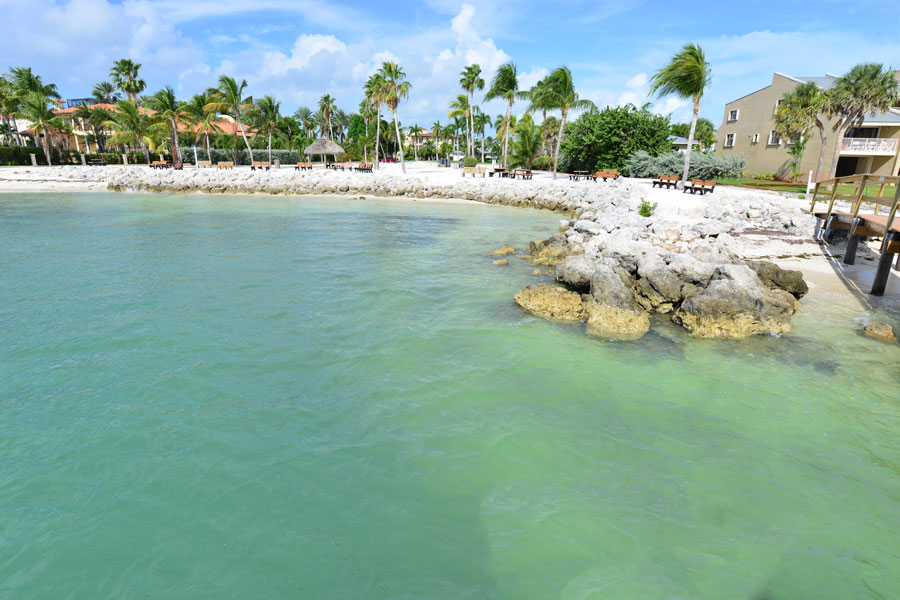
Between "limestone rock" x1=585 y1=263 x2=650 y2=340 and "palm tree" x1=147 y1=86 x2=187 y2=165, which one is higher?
"palm tree" x1=147 y1=86 x2=187 y2=165

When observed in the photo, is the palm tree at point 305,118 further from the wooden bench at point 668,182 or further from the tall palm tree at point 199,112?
the wooden bench at point 668,182

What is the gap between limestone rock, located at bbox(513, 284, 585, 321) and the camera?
1054 cm

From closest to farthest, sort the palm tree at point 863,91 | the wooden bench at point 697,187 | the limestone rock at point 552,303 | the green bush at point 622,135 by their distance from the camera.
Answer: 1. the limestone rock at point 552,303
2. the wooden bench at point 697,187
3. the palm tree at point 863,91
4. the green bush at point 622,135

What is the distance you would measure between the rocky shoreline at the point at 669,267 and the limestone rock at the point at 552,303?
0.02m

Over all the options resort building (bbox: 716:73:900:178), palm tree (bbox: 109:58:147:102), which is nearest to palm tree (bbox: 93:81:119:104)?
palm tree (bbox: 109:58:147:102)

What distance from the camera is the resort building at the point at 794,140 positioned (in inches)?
1464

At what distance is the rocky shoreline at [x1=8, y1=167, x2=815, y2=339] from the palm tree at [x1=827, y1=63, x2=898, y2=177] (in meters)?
13.6

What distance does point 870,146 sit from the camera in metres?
37.2

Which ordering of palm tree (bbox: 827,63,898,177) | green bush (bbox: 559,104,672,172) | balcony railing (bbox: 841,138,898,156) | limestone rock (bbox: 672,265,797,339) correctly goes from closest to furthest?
1. limestone rock (bbox: 672,265,797,339)
2. palm tree (bbox: 827,63,898,177)
3. balcony railing (bbox: 841,138,898,156)
4. green bush (bbox: 559,104,672,172)

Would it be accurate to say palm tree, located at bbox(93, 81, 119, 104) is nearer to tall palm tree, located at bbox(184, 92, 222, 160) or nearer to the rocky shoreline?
tall palm tree, located at bbox(184, 92, 222, 160)

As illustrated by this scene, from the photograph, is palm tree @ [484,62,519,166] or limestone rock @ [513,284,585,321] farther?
palm tree @ [484,62,519,166]

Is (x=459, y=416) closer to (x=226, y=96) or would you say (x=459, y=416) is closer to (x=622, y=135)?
(x=622, y=135)

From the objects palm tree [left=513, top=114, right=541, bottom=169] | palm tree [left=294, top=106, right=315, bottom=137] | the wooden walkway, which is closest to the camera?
the wooden walkway

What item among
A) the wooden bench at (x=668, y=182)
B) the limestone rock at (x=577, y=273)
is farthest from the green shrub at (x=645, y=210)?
the wooden bench at (x=668, y=182)
